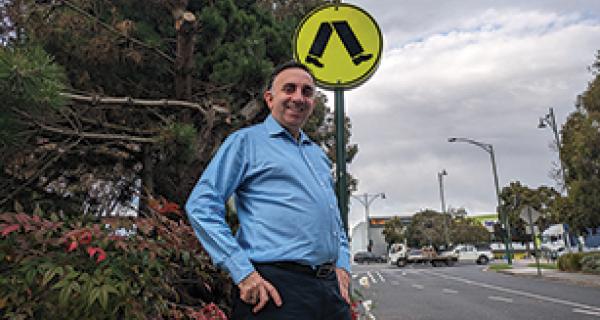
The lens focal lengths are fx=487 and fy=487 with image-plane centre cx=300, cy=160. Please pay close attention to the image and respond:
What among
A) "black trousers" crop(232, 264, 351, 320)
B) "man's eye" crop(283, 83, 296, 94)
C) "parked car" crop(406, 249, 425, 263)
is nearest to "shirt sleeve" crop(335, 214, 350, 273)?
"black trousers" crop(232, 264, 351, 320)

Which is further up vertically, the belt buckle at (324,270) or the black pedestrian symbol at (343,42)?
the black pedestrian symbol at (343,42)

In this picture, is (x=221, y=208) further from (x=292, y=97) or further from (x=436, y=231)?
(x=436, y=231)

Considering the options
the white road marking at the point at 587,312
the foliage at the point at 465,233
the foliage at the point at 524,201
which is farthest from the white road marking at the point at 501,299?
the foliage at the point at 465,233

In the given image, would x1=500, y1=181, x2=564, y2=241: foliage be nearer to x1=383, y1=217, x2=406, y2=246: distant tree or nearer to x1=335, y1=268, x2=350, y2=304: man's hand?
x1=383, y1=217, x2=406, y2=246: distant tree

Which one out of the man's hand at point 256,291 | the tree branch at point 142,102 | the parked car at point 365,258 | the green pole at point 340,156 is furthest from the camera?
the parked car at point 365,258

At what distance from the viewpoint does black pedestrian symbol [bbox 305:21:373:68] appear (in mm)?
3217

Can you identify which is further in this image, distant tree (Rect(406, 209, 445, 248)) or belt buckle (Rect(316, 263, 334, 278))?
distant tree (Rect(406, 209, 445, 248))

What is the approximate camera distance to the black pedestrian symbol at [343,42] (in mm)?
3217

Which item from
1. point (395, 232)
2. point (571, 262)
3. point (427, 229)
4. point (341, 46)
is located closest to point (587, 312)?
point (341, 46)

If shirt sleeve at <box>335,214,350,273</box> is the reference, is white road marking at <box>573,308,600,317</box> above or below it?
below

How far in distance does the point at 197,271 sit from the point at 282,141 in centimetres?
142

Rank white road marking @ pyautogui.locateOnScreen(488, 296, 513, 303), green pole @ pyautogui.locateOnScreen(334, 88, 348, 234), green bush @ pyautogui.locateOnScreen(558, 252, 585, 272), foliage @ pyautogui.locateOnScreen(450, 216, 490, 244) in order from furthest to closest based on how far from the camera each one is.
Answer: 1. foliage @ pyautogui.locateOnScreen(450, 216, 490, 244)
2. green bush @ pyautogui.locateOnScreen(558, 252, 585, 272)
3. white road marking @ pyautogui.locateOnScreen(488, 296, 513, 303)
4. green pole @ pyautogui.locateOnScreen(334, 88, 348, 234)

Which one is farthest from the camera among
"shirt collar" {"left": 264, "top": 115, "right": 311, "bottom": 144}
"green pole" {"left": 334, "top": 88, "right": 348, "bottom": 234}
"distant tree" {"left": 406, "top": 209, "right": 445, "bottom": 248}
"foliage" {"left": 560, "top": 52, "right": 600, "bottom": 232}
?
"distant tree" {"left": 406, "top": 209, "right": 445, "bottom": 248}

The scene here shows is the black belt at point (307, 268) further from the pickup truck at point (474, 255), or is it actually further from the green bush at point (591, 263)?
the pickup truck at point (474, 255)
